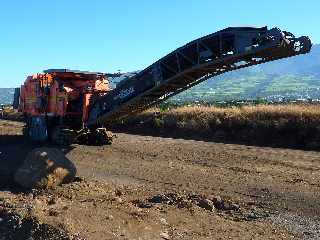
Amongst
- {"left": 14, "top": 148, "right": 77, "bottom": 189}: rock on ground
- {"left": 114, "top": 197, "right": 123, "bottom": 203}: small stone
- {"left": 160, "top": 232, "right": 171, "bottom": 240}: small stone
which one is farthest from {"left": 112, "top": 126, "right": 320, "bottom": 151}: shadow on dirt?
{"left": 160, "top": 232, "right": 171, "bottom": 240}: small stone

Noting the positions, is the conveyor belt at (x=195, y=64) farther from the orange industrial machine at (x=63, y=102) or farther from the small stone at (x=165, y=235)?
the small stone at (x=165, y=235)

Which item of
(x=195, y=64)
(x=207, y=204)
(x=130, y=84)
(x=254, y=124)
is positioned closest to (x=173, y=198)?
(x=207, y=204)

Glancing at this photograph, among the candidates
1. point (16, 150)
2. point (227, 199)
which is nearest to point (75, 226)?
point (227, 199)

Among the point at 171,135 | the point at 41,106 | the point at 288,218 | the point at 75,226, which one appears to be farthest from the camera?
the point at 171,135

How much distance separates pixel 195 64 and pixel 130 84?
3.45m

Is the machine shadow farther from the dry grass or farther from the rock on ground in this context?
the dry grass

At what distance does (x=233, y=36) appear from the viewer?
16484 mm

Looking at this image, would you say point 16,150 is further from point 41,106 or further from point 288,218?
point 288,218

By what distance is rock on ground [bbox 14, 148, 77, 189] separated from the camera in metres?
14.0

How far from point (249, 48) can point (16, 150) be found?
10.4 m

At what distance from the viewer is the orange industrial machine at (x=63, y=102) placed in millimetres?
22156

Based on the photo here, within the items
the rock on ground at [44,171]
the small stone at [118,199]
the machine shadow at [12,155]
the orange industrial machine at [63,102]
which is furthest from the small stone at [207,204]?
the orange industrial machine at [63,102]

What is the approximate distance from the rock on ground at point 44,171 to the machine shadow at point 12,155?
0.33 meters

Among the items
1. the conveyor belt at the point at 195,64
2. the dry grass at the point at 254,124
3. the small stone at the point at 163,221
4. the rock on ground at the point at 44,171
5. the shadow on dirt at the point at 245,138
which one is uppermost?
the conveyor belt at the point at 195,64
